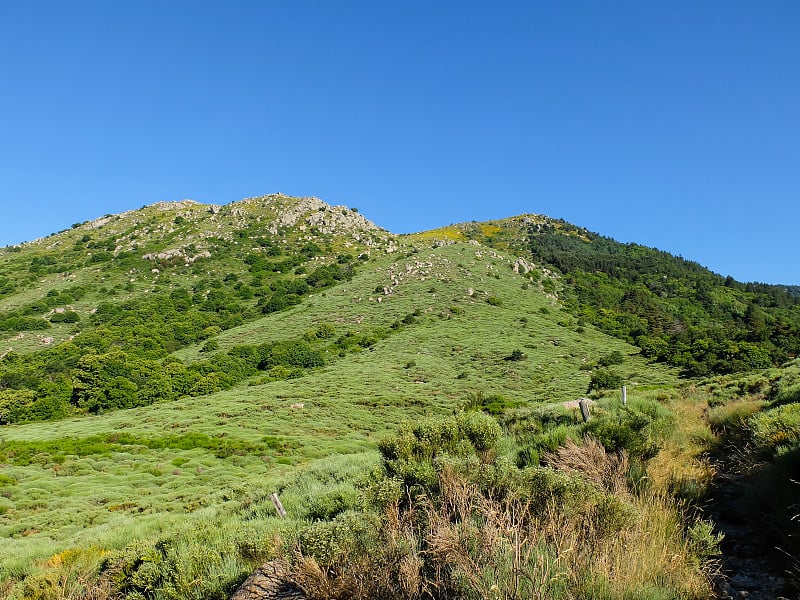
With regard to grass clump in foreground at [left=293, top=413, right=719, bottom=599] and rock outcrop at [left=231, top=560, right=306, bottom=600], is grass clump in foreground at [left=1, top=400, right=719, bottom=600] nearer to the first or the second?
grass clump in foreground at [left=293, top=413, right=719, bottom=599]

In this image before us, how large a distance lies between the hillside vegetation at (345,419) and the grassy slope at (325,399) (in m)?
0.26

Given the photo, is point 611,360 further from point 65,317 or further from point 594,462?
point 65,317

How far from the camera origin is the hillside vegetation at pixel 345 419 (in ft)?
13.8

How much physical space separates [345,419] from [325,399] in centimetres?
475

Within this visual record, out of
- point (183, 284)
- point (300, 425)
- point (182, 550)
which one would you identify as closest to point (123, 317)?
point (183, 284)

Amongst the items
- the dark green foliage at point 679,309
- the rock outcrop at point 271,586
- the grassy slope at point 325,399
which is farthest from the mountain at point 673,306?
the rock outcrop at point 271,586

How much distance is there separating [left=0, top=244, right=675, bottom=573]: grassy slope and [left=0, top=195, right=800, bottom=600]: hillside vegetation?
26 cm

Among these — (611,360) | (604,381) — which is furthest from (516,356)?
(604,381)

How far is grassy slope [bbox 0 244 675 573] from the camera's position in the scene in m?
15.6

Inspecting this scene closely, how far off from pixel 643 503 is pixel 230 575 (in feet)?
18.5

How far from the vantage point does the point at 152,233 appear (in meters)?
96.2

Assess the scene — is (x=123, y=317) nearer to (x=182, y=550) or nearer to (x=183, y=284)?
(x=183, y=284)

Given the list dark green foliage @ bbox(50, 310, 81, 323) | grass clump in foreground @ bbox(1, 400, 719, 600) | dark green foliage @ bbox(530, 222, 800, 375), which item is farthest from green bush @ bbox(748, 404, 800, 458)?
dark green foliage @ bbox(50, 310, 81, 323)

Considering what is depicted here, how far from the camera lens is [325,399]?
114ft
